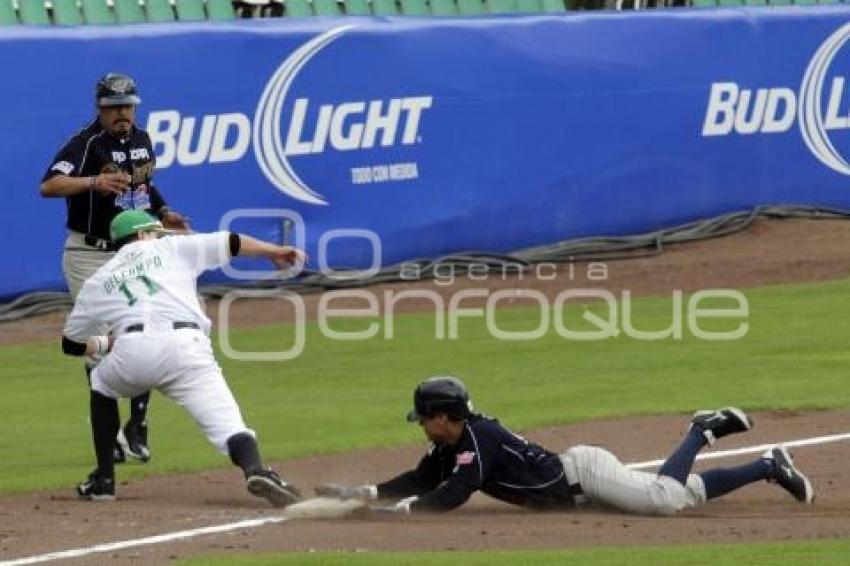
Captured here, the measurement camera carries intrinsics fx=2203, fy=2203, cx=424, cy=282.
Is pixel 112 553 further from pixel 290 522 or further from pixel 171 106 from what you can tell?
pixel 171 106

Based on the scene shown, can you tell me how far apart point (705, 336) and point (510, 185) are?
4591 millimetres

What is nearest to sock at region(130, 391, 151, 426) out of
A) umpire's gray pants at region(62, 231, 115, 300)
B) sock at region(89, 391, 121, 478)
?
umpire's gray pants at region(62, 231, 115, 300)

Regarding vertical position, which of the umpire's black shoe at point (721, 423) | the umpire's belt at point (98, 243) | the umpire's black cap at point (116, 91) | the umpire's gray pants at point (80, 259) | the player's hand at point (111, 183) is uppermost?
the umpire's black cap at point (116, 91)

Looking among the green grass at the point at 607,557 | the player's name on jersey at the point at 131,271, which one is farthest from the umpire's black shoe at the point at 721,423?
the player's name on jersey at the point at 131,271

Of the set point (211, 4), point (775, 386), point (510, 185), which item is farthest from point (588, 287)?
point (775, 386)

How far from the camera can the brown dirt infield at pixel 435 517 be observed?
891cm

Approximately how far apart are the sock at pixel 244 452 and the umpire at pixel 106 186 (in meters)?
1.82

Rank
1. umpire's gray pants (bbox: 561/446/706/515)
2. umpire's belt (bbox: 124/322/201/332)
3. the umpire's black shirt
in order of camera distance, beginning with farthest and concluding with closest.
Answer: the umpire's black shirt < umpire's belt (bbox: 124/322/201/332) < umpire's gray pants (bbox: 561/446/706/515)

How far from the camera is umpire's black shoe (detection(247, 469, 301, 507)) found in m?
9.73

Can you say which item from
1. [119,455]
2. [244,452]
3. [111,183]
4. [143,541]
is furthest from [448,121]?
[143,541]

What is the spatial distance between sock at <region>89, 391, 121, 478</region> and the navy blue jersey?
136 cm

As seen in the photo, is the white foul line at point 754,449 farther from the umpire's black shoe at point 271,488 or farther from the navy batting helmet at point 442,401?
the umpire's black shoe at point 271,488

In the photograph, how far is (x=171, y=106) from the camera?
1850 cm

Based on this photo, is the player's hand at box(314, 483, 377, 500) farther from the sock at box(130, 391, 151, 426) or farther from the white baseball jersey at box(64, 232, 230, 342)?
the sock at box(130, 391, 151, 426)
